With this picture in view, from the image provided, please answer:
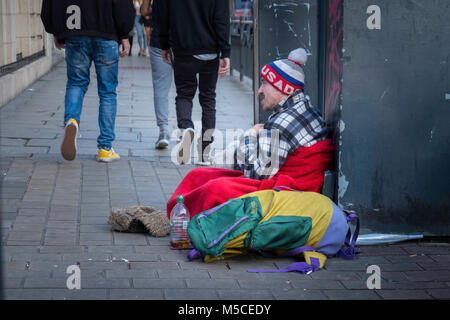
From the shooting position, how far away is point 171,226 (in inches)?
186

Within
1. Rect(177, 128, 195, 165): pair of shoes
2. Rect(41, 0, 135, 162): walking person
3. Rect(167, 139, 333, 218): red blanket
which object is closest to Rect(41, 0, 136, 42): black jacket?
Rect(41, 0, 135, 162): walking person

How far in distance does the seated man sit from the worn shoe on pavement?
7.38 ft

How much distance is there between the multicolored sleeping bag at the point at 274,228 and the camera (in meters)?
4.29

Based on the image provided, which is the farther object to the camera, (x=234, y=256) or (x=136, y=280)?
(x=234, y=256)

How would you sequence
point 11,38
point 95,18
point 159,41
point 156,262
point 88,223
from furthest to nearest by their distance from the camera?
1. point 11,38
2. point 159,41
3. point 95,18
4. point 88,223
5. point 156,262

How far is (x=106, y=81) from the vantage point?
720 centimetres

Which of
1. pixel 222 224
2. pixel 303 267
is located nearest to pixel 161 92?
pixel 222 224

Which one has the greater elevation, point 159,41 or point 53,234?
point 159,41

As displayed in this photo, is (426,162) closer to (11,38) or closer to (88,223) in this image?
(88,223)

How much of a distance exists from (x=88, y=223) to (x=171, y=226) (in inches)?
28.6

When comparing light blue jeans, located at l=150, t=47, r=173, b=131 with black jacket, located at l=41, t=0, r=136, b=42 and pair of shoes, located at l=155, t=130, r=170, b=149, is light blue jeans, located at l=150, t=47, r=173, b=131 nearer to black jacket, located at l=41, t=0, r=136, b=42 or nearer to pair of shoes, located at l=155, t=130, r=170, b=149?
pair of shoes, located at l=155, t=130, r=170, b=149

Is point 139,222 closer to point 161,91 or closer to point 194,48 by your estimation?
point 194,48

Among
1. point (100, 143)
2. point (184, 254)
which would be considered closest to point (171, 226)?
point (184, 254)

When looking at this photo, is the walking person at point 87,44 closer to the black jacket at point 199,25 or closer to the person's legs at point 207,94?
the black jacket at point 199,25
